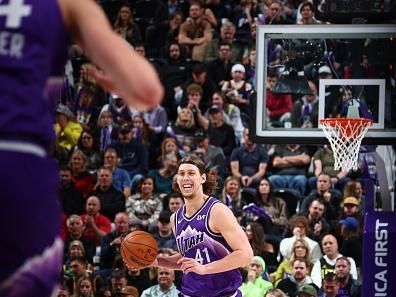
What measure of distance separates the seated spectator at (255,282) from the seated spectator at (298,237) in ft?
2.71

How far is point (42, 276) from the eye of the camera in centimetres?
292

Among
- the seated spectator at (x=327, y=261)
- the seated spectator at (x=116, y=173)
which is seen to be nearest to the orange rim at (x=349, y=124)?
the seated spectator at (x=327, y=261)

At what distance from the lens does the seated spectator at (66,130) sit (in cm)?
1494

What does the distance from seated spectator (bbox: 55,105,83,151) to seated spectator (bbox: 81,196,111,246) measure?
1.71 metres

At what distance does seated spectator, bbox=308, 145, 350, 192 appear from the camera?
44.8 ft

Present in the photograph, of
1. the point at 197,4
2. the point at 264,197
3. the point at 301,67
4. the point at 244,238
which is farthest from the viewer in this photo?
the point at 197,4

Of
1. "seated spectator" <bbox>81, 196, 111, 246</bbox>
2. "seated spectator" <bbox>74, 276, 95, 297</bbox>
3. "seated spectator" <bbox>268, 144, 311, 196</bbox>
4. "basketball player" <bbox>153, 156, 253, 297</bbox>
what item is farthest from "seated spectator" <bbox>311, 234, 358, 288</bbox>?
"basketball player" <bbox>153, 156, 253, 297</bbox>

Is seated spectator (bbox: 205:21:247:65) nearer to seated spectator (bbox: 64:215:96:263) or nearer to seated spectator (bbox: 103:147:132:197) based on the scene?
seated spectator (bbox: 103:147:132:197)

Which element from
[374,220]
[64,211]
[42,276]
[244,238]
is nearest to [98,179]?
[64,211]

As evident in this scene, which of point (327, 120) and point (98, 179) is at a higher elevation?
point (327, 120)

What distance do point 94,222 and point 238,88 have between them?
3583 mm

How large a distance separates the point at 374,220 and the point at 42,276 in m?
6.69

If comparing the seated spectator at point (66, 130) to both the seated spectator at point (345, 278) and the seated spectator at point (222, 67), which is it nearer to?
the seated spectator at point (222, 67)

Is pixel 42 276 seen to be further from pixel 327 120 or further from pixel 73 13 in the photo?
pixel 327 120
